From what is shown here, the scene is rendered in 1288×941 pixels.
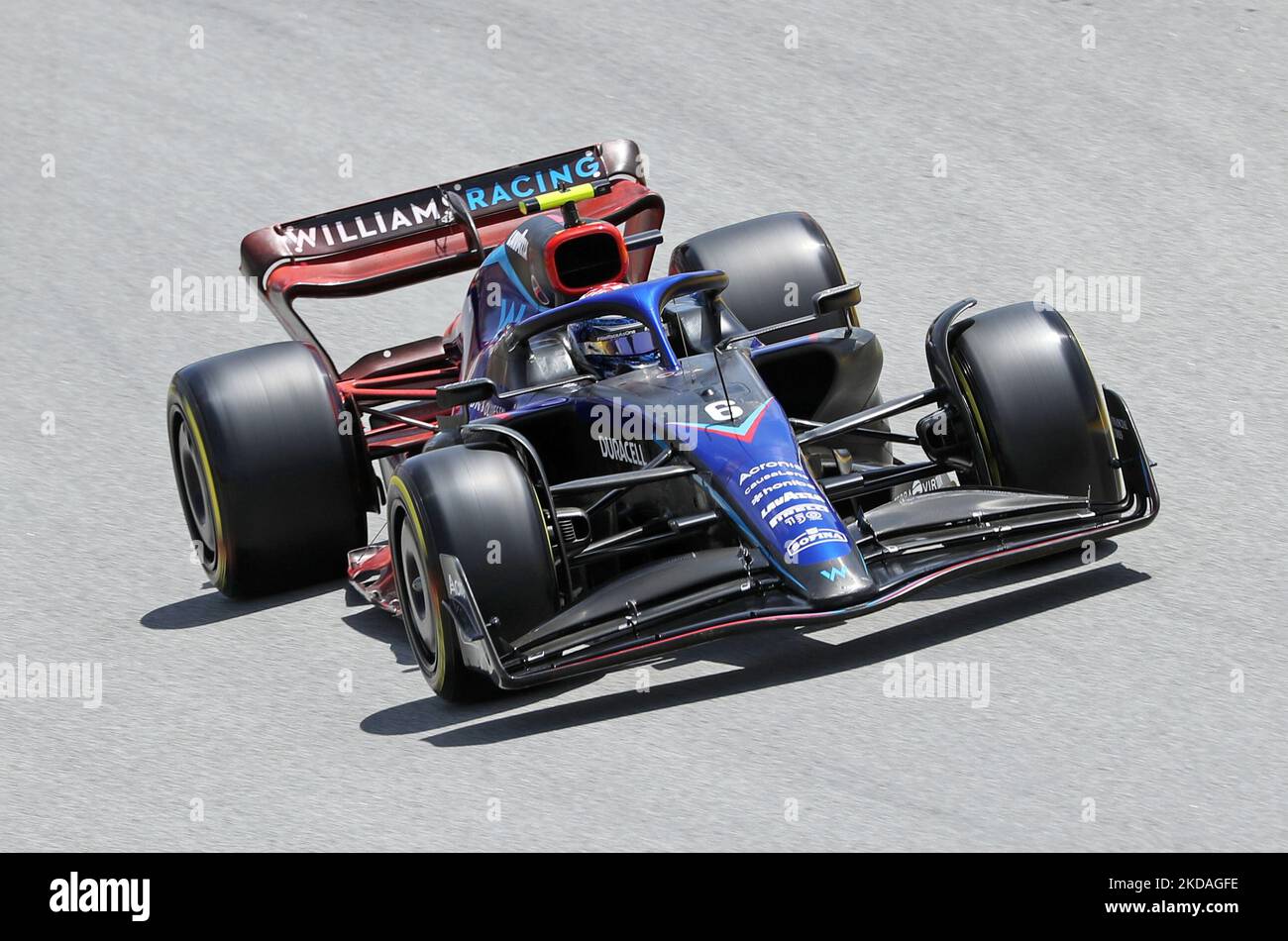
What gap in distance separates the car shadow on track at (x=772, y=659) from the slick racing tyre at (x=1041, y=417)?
38cm

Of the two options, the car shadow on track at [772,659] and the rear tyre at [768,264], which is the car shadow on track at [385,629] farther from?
the rear tyre at [768,264]

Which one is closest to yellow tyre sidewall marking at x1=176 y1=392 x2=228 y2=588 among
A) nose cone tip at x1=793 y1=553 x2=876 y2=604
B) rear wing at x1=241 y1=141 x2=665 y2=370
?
rear wing at x1=241 y1=141 x2=665 y2=370

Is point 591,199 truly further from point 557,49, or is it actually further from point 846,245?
point 557,49

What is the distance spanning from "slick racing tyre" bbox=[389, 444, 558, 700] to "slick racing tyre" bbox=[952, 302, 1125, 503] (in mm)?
1801

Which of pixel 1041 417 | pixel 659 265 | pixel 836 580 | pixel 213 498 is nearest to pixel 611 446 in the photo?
pixel 836 580

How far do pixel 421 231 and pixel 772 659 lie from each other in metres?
3.54

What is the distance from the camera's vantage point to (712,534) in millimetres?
7457

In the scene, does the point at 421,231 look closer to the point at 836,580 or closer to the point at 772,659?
the point at 772,659

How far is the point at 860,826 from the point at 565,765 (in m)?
1.09

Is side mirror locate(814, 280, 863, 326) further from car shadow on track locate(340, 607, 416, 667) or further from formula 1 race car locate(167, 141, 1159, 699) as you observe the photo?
car shadow on track locate(340, 607, 416, 667)

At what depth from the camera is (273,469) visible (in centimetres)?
858

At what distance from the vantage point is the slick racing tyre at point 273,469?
8.57 m

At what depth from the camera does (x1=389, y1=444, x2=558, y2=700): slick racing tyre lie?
697 cm

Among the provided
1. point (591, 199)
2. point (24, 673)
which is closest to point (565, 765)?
point (24, 673)
